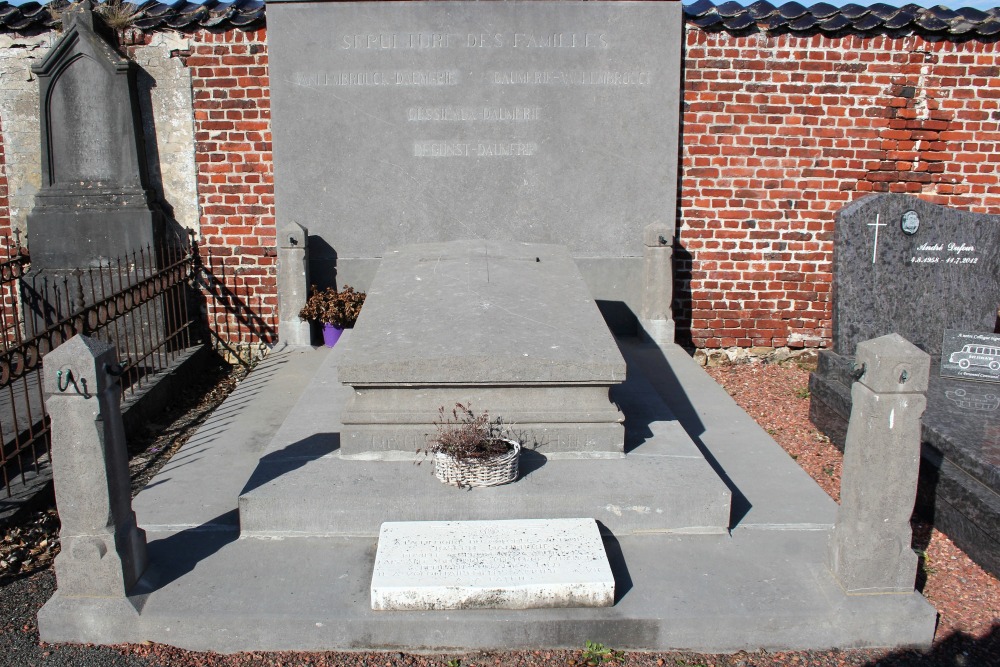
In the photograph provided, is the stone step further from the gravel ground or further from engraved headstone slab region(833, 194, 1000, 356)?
engraved headstone slab region(833, 194, 1000, 356)

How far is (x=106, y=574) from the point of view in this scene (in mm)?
3029

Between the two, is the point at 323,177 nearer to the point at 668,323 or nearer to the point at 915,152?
the point at 668,323

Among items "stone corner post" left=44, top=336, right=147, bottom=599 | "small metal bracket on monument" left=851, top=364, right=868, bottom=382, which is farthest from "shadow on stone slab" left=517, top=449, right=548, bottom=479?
"stone corner post" left=44, top=336, right=147, bottom=599

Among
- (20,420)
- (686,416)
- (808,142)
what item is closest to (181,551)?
(20,420)

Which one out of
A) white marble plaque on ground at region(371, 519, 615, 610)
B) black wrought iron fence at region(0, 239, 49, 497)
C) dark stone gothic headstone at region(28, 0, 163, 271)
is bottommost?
white marble plaque on ground at region(371, 519, 615, 610)

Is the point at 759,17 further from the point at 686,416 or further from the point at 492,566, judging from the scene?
the point at 492,566

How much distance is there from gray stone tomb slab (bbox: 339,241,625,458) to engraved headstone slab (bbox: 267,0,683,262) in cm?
251

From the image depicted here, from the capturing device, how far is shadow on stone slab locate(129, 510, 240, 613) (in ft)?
10.4

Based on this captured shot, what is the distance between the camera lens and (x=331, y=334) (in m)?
6.41

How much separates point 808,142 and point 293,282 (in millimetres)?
4614

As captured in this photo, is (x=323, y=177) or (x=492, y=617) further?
(x=323, y=177)

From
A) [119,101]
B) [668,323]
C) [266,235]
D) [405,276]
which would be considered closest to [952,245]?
[668,323]

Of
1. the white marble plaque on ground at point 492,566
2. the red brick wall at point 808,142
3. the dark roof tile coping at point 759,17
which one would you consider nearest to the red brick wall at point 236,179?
the dark roof tile coping at point 759,17

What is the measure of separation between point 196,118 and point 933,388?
19.9ft
